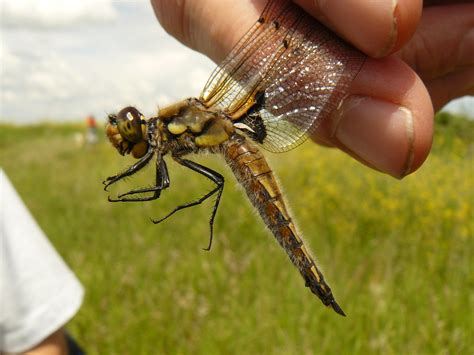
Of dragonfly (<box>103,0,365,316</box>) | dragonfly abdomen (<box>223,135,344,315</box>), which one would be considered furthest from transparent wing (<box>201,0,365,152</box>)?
dragonfly abdomen (<box>223,135,344,315</box>)

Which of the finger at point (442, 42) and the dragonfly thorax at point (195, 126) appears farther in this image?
the finger at point (442, 42)

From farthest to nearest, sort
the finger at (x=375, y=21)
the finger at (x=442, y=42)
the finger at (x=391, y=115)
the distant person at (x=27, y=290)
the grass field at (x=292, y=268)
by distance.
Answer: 1. the grass field at (x=292, y=268)
2. the distant person at (x=27, y=290)
3. the finger at (x=442, y=42)
4. the finger at (x=391, y=115)
5. the finger at (x=375, y=21)

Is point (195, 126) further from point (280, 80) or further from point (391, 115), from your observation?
point (391, 115)

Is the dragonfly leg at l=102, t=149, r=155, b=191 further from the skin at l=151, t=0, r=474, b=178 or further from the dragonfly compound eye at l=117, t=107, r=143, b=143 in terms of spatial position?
the skin at l=151, t=0, r=474, b=178

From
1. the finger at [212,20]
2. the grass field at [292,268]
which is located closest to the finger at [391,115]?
the finger at [212,20]

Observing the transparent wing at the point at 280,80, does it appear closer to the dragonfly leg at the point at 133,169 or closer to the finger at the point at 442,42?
the dragonfly leg at the point at 133,169

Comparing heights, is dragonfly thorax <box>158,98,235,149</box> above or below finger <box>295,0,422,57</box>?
below

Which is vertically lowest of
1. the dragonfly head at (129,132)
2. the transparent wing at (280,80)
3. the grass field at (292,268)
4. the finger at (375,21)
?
the grass field at (292,268)
